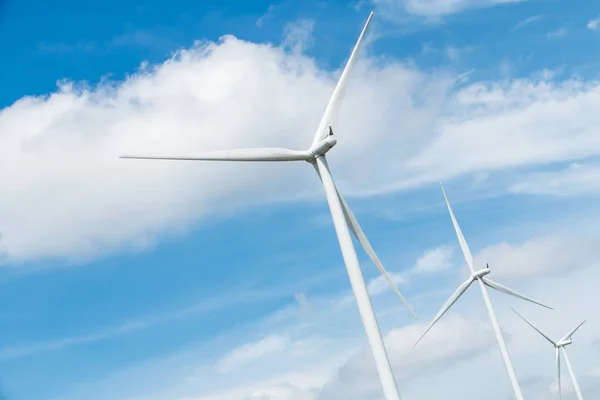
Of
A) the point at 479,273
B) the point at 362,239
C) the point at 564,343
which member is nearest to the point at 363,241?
the point at 362,239

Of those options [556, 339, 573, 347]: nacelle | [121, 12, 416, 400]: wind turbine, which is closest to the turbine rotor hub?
[121, 12, 416, 400]: wind turbine

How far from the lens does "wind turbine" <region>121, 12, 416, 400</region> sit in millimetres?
39875

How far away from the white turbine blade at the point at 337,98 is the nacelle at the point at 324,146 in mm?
820

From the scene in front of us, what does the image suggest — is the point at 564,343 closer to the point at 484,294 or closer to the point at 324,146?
the point at 484,294

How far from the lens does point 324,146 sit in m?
44.7

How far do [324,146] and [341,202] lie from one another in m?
3.56

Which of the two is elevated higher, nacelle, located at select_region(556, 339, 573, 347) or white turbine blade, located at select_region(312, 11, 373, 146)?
white turbine blade, located at select_region(312, 11, 373, 146)

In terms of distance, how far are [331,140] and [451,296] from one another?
39.3 m

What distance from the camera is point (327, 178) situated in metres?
44.4

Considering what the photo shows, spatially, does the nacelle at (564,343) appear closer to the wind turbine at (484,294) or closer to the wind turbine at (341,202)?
the wind turbine at (484,294)

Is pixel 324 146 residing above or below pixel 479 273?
below

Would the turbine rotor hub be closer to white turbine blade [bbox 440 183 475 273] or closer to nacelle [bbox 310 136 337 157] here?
nacelle [bbox 310 136 337 157]

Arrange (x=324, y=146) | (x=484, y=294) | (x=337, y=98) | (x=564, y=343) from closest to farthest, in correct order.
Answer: (x=324, y=146), (x=337, y=98), (x=484, y=294), (x=564, y=343)

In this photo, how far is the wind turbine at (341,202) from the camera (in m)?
39.9
